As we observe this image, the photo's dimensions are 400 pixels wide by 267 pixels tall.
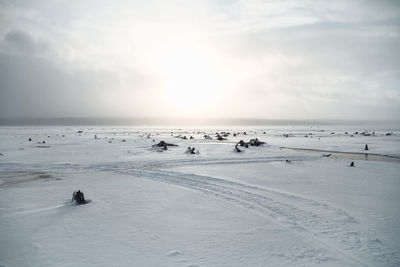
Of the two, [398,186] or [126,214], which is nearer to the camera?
[126,214]

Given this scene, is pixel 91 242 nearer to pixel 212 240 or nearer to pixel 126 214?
pixel 126 214

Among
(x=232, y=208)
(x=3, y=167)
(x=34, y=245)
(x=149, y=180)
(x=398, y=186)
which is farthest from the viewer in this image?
(x=3, y=167)

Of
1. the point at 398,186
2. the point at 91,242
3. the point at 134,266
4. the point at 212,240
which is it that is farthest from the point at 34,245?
the point at 398,186

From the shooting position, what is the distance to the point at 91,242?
6016 millimetres

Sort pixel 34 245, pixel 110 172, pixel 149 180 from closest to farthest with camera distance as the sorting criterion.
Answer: pixel 34 245, pixel 149 180, pixel 110 172

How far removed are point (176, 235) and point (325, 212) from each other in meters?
4.71

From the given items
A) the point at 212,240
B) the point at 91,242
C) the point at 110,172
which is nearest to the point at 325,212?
the point at 212,240

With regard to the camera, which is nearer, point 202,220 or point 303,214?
point 202,220

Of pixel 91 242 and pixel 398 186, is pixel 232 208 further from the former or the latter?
pixel 398 186

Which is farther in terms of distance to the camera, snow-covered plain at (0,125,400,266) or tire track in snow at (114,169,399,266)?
tire track in snow at (114,169,399,266)

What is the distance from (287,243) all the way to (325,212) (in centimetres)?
278

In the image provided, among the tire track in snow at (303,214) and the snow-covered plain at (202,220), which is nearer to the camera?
the snow-covered plain at (202,220)

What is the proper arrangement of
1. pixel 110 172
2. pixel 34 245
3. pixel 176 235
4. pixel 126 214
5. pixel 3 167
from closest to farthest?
1. pixel 34 245
2. pixel 176 235
3. pixel 126 214
4. pixel 110 172
5. pixel 3 167

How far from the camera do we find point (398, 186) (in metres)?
11.4
